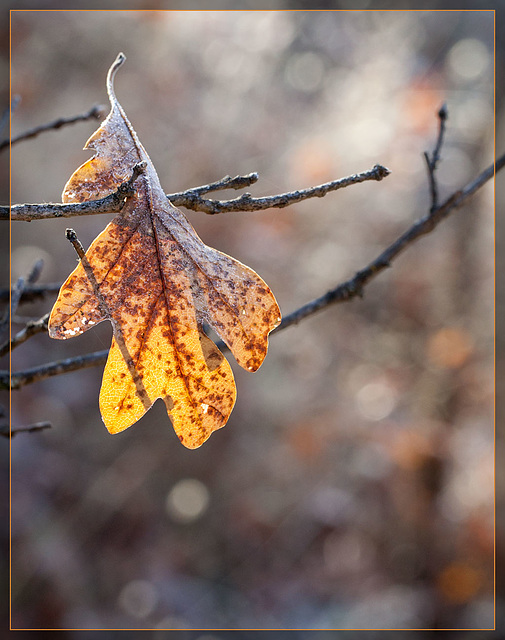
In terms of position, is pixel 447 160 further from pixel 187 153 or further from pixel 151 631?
pixel 151 631

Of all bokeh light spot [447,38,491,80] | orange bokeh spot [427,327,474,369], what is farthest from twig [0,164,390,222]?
bokeh light spot [447,38,491,80]

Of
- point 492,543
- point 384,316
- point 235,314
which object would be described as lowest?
point 235,314

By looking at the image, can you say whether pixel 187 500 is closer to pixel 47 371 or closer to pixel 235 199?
pixel 47 371

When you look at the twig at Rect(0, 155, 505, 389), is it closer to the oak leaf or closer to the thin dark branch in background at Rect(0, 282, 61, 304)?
the oak leaf

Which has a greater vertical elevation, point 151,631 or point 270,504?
point 270,504

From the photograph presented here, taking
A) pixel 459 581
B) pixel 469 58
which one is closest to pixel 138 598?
pixel 459 581

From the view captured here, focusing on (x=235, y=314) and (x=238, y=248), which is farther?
(x=238, y=248)

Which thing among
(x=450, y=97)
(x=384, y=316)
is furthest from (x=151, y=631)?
(x=450, y=97)

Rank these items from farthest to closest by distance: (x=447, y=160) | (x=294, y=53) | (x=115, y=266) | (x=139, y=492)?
1. (x=294, y=53)
2. (x=447, y=160)
3. (x=139, y=492)
4. (x=115, y=266)
